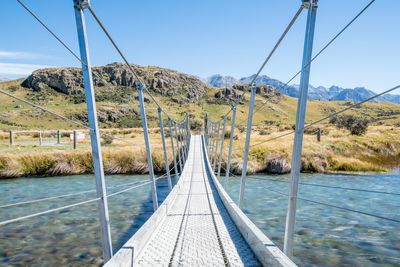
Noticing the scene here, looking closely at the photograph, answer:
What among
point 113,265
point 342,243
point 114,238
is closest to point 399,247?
point 342,243

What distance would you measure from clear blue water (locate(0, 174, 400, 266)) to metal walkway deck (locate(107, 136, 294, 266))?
237 centimetres

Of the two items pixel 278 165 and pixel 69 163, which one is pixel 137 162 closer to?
pixel 69 163

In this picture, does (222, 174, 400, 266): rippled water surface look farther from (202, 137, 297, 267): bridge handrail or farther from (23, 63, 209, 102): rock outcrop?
(23, 63, 209, 102): rock outcrop

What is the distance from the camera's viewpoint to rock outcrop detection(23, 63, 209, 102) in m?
136

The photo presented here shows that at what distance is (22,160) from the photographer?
18047mm

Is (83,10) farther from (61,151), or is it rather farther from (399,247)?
(61,151)

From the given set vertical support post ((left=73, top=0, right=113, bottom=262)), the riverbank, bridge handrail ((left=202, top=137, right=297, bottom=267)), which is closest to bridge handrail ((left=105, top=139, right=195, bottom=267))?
vertical support post ((left=73, top=0, right=113, bottom=262))

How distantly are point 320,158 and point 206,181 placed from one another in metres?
11.7

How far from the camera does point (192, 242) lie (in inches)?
170

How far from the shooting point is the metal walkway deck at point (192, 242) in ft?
11.0

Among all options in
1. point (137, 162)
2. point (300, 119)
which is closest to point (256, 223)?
point (300, 119)

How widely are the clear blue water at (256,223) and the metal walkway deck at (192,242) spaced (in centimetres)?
237

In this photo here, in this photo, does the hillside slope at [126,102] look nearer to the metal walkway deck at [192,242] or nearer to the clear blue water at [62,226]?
the clear blue water at [62,226]

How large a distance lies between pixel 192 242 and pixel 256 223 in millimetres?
5623
